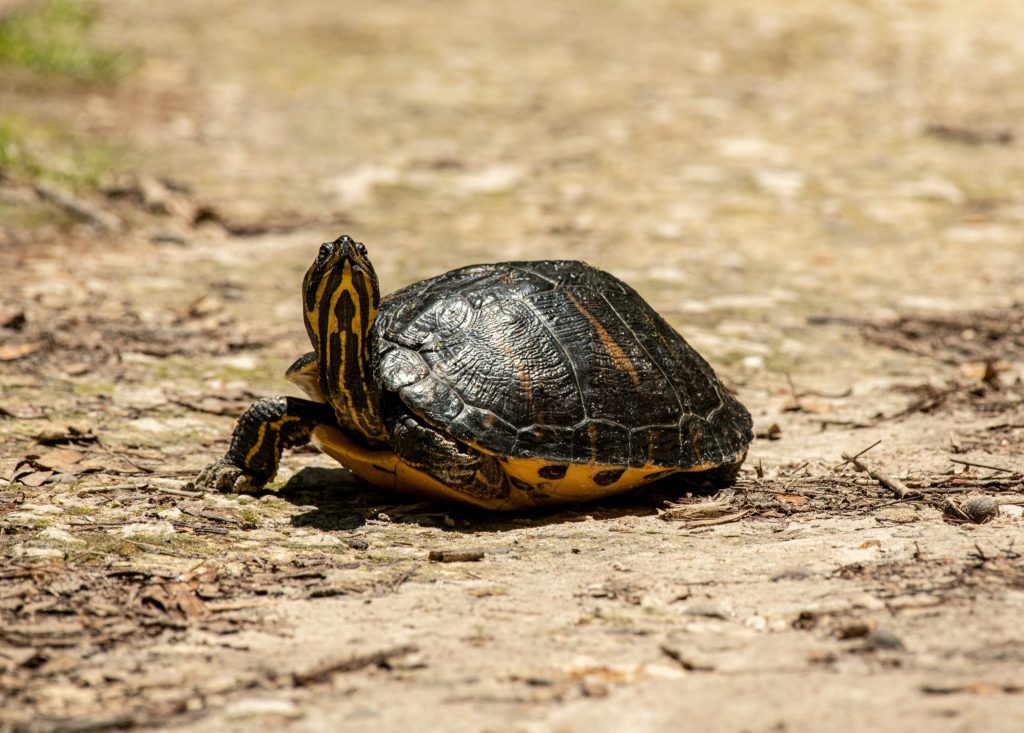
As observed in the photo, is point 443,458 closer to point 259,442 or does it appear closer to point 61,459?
point 259,442

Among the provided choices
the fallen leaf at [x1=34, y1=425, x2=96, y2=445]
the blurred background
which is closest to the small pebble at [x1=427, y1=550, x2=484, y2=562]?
the fallen leaf at [x1=34, y1=425, x2=96, y2=445]

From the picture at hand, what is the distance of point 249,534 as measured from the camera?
426 cm

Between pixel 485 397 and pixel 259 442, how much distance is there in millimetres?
953

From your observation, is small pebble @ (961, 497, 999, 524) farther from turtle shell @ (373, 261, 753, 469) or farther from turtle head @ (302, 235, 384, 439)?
turtle head @ (302, 235, 384, 439)

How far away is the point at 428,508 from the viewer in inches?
187

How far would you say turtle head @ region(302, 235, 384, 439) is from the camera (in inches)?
175

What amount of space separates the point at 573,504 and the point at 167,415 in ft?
7.02

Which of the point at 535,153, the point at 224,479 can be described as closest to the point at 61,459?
the point at 224,479

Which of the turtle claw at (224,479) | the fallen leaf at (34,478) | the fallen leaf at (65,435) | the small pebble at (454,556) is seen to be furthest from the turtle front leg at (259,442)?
the small pebble at (454,556)

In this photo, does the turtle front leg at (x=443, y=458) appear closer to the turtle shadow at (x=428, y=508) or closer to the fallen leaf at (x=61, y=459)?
the turtle shadow at (x=428, y=508)

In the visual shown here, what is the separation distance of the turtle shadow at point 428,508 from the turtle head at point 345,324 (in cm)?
33

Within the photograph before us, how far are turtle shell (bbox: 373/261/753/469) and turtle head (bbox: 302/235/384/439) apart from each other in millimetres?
110

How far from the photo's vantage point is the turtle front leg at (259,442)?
4.69 m

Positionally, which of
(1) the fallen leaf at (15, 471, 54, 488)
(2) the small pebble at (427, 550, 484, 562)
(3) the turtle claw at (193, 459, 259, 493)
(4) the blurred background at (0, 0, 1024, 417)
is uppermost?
(4) the blurred background at (0, 0, 1024, 417)
